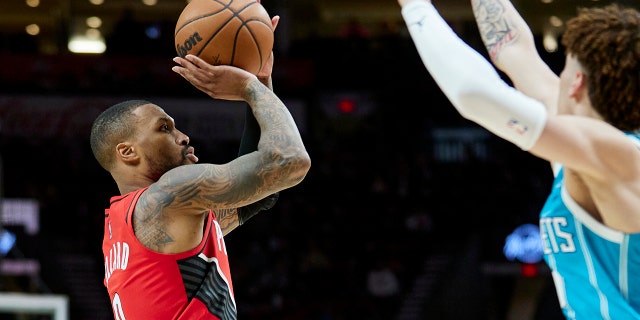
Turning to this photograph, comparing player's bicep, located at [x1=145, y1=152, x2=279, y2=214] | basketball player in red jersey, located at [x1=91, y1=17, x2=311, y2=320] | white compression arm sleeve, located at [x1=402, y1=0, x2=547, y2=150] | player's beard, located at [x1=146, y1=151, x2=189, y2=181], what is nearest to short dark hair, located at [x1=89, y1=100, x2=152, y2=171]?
basketball player in red jersey, located at [x1=91, y1=17, x2=311, y2=320]

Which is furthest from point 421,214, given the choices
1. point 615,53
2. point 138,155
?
point 615,53

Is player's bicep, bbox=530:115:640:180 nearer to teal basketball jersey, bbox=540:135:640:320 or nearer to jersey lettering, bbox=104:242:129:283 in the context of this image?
teal basketball jersey, bbox=540:135:640:320

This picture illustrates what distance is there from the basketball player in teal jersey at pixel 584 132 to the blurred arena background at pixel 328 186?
32.9 ft

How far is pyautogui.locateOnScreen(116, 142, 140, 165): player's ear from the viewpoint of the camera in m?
3.44

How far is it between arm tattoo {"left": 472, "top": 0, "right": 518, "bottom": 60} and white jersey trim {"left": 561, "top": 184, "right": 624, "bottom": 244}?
28.1 inches

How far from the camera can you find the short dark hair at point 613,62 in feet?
7.82

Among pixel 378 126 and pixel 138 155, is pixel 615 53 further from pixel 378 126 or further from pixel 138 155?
pixel 378 126

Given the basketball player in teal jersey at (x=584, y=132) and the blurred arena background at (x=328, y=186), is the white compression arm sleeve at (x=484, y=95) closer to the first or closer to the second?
the basketball player in teal jersey at (x=584, y=132)

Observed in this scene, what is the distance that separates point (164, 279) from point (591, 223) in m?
1.48

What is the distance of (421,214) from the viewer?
Result: 14.2 m

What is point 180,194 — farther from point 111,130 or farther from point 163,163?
point 111,130

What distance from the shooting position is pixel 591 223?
2445 millimetres

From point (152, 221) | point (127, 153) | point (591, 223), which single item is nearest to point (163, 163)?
point (127, 153)

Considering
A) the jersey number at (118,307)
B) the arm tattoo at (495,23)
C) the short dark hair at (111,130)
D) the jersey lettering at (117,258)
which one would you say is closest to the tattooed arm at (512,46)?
the arm tattoo at (495,23)
